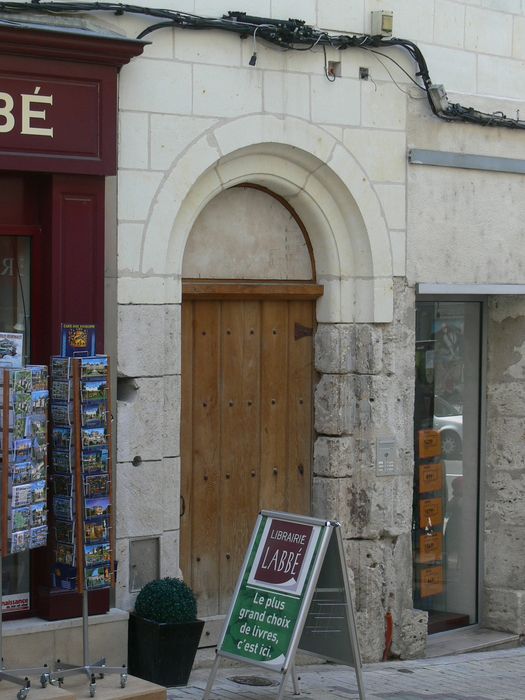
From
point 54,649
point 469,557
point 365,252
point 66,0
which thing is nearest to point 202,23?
point 66,0

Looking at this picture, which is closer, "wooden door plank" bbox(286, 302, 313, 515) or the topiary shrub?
the topiary shrub

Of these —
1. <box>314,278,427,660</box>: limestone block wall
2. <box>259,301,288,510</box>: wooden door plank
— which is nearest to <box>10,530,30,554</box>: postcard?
<box>259,301,288,510</box>: wooden door plank

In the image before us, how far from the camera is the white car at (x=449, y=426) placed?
9.41m

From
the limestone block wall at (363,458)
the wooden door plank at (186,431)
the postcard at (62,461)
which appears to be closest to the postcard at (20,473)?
the postcard at (62,461)

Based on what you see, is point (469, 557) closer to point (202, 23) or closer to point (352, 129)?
point (352, 129)

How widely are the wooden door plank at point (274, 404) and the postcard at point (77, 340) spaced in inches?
61.2

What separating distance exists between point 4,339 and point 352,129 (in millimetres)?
2792

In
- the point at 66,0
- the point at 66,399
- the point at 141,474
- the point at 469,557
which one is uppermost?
the point at 66,0

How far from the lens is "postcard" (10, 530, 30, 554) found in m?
6.41

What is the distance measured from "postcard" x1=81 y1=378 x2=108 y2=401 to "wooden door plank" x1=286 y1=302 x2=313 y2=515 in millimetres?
1976

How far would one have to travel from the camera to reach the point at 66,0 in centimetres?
698

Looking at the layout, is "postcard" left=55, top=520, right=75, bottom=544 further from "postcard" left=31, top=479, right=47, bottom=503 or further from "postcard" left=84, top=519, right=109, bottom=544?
"postcard" left=31, top=479, right=47, bottom=503

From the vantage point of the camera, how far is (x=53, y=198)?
6.93 meters

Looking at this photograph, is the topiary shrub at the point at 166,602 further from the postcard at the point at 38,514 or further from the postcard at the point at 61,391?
the postcard at the point at 61,391
